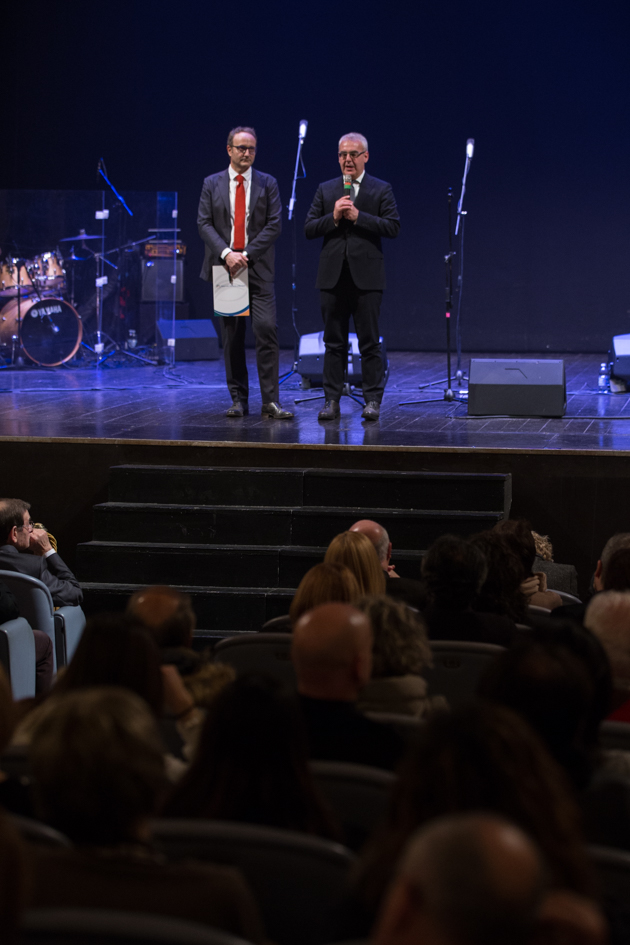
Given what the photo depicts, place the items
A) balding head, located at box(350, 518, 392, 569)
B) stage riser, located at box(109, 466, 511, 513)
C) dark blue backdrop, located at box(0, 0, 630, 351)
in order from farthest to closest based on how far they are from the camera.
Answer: dark blue backdrop, located at box(0, 0, 630, 351) → stage riser, located at box(109, 466, 511, 513) → balding head, located at box(350, 518, 392, 569)

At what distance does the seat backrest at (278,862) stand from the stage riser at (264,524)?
3.38 meters

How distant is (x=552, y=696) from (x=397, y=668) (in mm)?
644

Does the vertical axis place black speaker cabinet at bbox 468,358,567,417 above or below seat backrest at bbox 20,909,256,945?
above

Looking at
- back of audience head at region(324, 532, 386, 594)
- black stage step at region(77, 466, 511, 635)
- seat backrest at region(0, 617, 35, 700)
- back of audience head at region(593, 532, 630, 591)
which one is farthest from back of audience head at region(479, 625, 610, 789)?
black stage step at region(77, 466, 511, 635)

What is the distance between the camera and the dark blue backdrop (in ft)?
35.4

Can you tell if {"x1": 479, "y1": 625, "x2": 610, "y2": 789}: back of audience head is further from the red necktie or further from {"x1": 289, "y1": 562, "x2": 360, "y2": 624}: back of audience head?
the red necktie

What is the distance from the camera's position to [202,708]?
2355 millimetres

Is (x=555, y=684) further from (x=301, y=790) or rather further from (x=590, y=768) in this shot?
(x=301, y=790)

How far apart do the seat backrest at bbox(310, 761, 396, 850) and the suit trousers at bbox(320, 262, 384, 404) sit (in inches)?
169

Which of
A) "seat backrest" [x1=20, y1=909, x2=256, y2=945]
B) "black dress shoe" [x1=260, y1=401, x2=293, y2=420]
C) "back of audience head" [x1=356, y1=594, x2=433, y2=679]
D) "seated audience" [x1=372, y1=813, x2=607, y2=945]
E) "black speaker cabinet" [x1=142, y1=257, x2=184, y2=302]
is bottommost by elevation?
"back of audience head" [x1=356, y1=594, x2=433, y2=679]

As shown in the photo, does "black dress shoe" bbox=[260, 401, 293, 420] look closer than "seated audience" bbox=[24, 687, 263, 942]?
No

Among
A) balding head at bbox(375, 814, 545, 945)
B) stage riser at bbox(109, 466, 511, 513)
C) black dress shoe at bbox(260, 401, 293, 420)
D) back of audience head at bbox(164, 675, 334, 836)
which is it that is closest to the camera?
balding head at bbox(375, 814, 545, 945)

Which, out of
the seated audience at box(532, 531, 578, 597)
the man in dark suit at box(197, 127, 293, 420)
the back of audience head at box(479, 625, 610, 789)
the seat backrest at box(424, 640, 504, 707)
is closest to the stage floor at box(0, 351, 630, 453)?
the man in dark suit at box(197, 127, 293, 420)

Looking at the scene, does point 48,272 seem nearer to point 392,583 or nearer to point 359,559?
point 392,583
